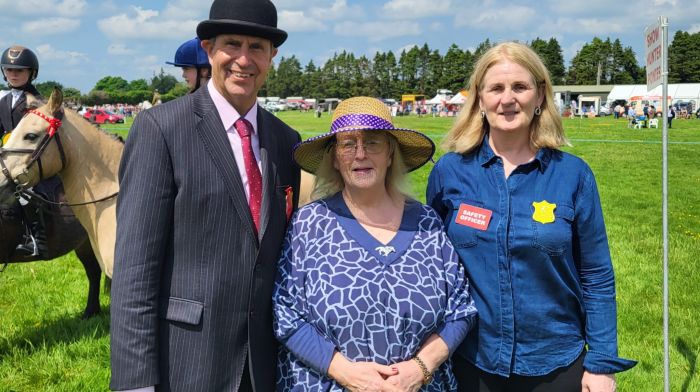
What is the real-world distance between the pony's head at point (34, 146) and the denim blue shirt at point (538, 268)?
12.6ft

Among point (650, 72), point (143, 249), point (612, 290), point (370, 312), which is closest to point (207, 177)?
point (143, 249)

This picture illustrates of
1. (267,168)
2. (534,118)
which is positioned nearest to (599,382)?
(534,118)

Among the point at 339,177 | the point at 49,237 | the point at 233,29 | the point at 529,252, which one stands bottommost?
the point at 49,237

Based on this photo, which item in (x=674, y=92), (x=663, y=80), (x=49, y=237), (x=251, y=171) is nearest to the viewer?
(x=251, y=171)

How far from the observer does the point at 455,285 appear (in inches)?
97.3

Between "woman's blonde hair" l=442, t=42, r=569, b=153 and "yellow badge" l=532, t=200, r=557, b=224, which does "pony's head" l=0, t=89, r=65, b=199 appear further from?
"yellow badge" l=532, t=200, r=557, b=224

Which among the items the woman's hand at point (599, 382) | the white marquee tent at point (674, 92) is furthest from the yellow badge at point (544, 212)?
the white marquee tent at point (674, 92)

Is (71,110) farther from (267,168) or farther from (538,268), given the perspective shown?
(538,268)

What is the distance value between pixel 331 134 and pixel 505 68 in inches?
34.1

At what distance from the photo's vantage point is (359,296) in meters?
2.29

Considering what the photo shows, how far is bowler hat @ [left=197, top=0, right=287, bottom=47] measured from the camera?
2270 millimetres

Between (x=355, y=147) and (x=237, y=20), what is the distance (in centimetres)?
74

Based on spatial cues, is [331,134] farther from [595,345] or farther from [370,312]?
[595,345]

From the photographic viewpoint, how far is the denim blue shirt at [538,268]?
247 cm
